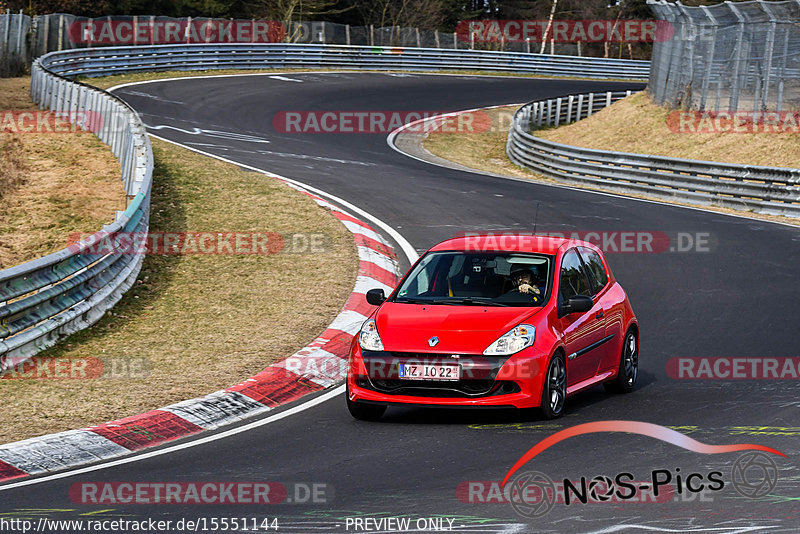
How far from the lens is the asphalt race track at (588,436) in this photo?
6.44 m

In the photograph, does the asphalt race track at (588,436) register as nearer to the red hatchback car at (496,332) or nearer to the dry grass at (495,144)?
the red hatchback car at (496,332)

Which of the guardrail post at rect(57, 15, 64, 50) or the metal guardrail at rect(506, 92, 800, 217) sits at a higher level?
the guardrail post at rect(57, 15, 64, 50)

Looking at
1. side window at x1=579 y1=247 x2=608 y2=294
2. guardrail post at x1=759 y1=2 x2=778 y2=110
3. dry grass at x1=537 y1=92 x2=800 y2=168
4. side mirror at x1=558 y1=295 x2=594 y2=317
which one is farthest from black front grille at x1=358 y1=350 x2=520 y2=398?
guardrail post at x1=759 y1=2 x2=778 y2=110

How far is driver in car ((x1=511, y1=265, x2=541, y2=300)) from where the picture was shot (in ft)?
31.3

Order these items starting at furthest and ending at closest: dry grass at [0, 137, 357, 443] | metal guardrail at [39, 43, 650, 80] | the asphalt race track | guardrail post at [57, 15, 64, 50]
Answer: guardrail post at [57, 15, 64, 50]
metal guardrail at [39, 43, 650, 80]
dry grass at [0, 137, 357, 443]
the asphalt race track

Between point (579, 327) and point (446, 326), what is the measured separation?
4.43 feet

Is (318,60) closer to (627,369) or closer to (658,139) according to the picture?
(658,139)

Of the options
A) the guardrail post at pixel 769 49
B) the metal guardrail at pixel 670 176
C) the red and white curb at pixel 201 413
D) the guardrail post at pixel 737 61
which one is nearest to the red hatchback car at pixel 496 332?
the red and white curb at pixel 201 413

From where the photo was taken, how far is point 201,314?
1305cm

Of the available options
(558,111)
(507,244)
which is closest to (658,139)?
(558,111)

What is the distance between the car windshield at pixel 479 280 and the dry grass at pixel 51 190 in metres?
9.26

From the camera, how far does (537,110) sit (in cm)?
3919

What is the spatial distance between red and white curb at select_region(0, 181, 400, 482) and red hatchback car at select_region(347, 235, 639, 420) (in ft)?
3.90

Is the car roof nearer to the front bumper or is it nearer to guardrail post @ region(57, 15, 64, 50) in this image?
the front bumper
